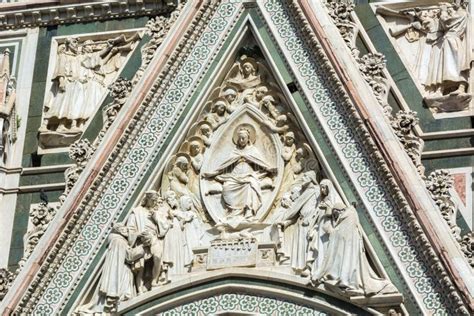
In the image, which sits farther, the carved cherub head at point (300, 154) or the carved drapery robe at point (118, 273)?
the carved cherub head at point (300, 154)

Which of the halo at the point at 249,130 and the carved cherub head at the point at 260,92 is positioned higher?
the carved cherub head at the point at 260,92

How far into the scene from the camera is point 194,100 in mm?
18375

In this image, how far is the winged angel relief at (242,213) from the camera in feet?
55.9

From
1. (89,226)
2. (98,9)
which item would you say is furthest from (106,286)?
(98,9)

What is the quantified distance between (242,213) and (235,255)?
49 centimetres

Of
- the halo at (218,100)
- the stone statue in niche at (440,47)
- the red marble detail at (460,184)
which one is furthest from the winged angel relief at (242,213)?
the stone statue in niche at (440,47)

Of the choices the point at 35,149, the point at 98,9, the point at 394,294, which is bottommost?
the point at 394,294

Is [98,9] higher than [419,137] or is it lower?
higher

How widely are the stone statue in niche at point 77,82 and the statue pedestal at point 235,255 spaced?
2188 mm

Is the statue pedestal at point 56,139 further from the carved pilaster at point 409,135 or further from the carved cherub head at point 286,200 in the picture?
the carved pilaster at point 409,135

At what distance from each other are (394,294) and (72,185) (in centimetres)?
344

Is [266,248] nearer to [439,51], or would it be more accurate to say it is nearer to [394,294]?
[394,294]

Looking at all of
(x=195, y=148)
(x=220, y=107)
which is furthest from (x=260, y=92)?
(x=195, y=148)

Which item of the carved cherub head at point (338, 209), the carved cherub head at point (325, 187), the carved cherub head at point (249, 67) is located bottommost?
the carved cherub head at point (338, 209)
